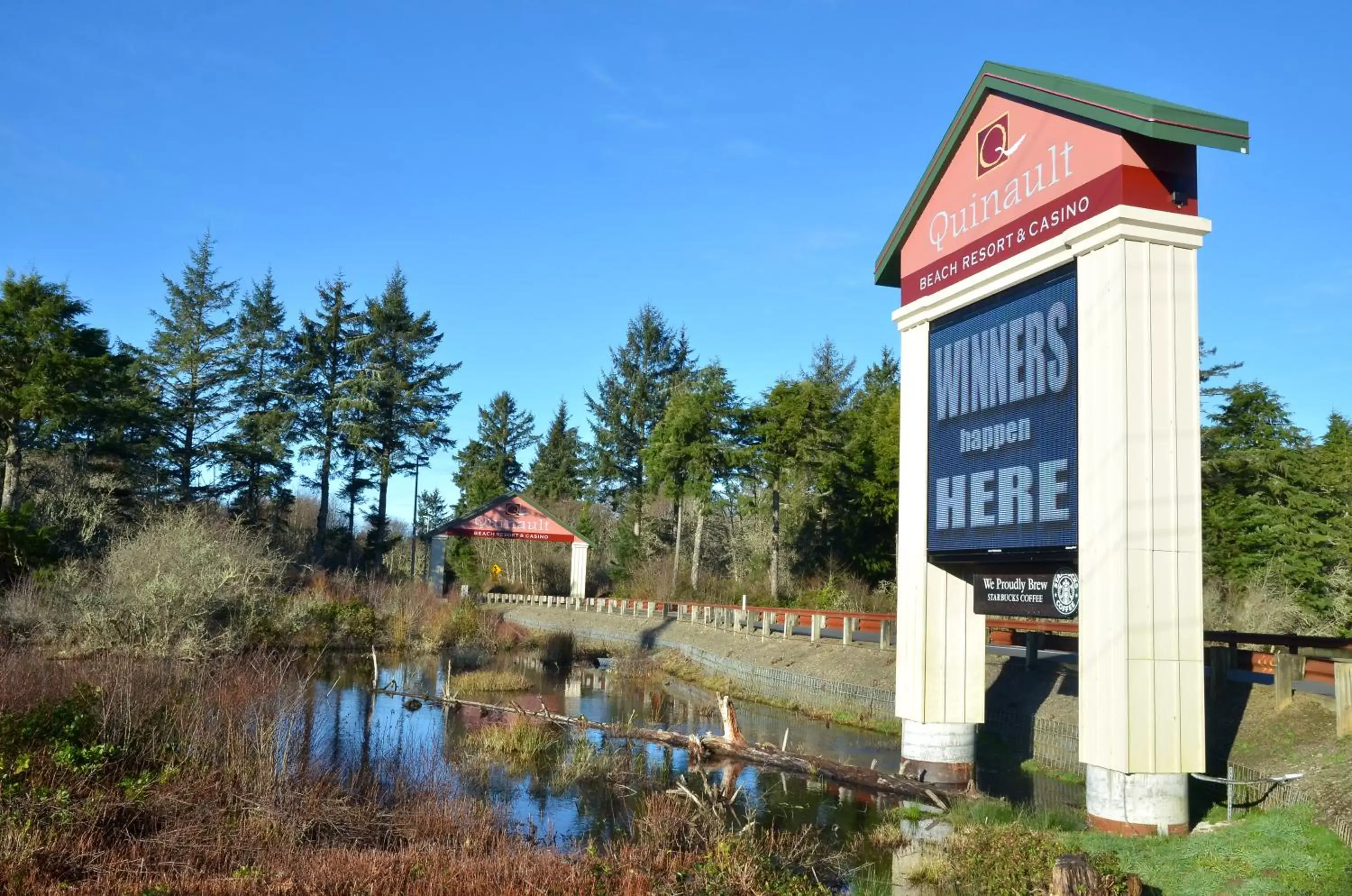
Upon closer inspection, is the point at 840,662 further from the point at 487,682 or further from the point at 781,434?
the point at 781,434

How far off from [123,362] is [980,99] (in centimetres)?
3289

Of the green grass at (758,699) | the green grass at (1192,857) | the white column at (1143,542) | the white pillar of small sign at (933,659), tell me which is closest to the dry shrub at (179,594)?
the green grass at (758,699)

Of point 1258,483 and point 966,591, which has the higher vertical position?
point 1258,483

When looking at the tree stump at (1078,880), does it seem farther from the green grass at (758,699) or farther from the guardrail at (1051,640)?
the green grass at (758,699)

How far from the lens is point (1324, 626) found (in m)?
29.4

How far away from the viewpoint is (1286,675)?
44.3 feet

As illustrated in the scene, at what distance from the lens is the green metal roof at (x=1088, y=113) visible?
11.5 m

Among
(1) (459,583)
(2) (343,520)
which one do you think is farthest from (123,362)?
(2) (343,520)

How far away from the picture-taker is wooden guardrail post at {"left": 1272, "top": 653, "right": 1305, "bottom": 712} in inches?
532

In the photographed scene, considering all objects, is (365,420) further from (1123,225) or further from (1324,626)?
(1123,225)

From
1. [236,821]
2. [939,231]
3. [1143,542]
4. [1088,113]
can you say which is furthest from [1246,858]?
[236,821]

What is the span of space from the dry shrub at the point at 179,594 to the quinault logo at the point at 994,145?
738 inches

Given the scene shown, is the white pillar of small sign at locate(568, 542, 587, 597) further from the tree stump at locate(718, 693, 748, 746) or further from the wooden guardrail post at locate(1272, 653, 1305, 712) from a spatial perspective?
the wooden guardrail post at locate(1272, 653, 1305, 712)

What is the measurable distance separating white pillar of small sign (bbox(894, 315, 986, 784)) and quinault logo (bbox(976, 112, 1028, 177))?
9.02ft
